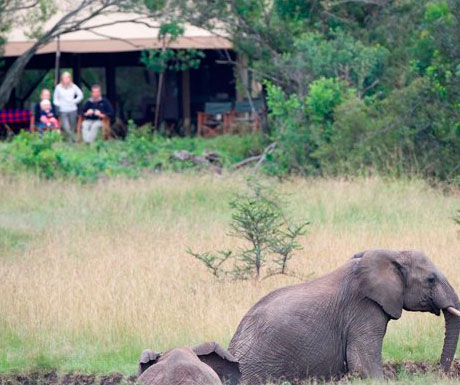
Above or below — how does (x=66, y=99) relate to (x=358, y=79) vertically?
below

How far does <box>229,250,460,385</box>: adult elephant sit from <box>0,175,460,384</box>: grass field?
46 cm

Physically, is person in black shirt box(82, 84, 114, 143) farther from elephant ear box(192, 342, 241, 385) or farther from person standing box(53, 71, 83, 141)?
elephant ear box(192, 342, 241, 385)

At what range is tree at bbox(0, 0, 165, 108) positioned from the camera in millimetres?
25062

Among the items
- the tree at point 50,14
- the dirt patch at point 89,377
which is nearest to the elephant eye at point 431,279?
the dirt patch at point 89,377

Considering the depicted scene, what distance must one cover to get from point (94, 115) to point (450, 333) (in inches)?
692

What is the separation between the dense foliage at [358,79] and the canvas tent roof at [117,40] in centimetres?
370

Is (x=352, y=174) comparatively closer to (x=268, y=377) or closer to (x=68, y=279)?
(x=68, y=279)

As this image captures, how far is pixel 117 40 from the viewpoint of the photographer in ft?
90.8

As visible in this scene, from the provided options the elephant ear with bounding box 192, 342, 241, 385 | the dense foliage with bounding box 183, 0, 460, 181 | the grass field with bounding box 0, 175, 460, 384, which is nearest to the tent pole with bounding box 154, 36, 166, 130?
the dense foliage with bounding box 183, 0, 460, 181

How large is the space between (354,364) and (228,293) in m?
2.86

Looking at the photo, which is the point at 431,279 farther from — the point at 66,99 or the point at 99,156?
the point at 66,99

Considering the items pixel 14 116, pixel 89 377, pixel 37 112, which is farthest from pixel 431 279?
pixel 14 116

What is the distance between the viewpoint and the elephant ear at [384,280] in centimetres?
A: 783

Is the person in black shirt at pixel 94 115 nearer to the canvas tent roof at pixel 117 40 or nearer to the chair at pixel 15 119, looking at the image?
the chair at pixel 15 119
